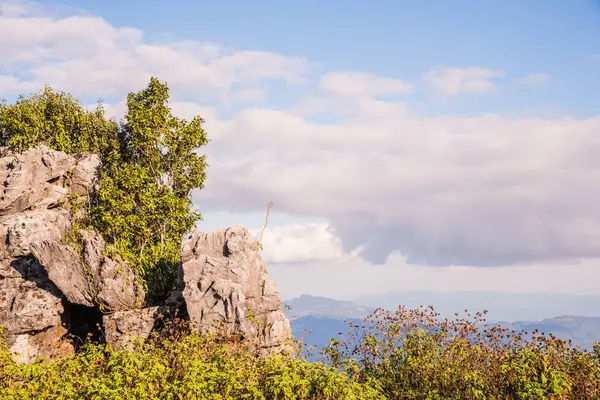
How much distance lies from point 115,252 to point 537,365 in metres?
21.5

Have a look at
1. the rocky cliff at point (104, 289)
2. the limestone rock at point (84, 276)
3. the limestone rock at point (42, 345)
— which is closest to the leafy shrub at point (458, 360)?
the rocky cliff at point (104, 289)

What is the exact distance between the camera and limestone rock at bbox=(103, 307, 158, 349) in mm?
26281

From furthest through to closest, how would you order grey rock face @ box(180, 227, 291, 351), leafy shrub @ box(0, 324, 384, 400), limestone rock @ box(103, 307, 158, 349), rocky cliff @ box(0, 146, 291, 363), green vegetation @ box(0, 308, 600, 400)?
limestone rock @ box(103, 307, 158, 349) → rocky cliff @ box(0, 146, 291, 363) → grey rock face @ box(180, 227, 291, 351) → green vegetation @ box(0, 308, 600, 400) → leafy shrub @ box(0, 324, 384, 400)

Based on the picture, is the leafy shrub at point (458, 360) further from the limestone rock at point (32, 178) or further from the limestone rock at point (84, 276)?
the limestone rock at point (32, 178)

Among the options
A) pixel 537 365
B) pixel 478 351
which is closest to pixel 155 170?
pixel 478 351

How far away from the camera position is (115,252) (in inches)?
1129

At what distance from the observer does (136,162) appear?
1383 inches

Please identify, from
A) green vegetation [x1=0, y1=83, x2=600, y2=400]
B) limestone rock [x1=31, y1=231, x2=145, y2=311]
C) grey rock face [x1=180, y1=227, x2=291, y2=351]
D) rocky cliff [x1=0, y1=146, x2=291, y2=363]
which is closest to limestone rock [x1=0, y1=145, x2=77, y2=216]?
rocky cliff [x1=0, y1=146, x2=291, y2=363]

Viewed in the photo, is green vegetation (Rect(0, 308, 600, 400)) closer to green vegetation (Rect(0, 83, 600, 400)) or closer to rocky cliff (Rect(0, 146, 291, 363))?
green vegetation (Rect(0, 83, 600, 400))

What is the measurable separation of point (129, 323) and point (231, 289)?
597 cm

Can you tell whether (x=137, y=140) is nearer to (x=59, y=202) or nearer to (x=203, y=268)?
(x=59, y=202)

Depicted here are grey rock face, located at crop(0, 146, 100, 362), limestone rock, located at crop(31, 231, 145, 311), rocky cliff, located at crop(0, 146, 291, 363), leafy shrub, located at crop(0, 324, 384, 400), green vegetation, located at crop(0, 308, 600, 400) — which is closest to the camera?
leafy shrub, located at crop(0, 324, 384, 400)

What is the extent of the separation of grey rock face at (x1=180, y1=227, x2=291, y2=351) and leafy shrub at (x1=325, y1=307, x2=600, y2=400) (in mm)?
4169

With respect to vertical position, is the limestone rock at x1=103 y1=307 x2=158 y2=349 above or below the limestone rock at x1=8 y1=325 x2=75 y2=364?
above
